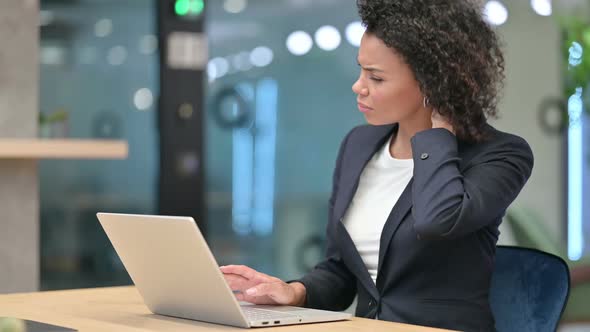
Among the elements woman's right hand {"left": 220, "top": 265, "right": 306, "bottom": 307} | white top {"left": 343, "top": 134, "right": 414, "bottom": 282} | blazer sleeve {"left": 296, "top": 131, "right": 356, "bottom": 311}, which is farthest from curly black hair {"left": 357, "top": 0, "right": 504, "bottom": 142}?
woman's right hand {"left": 220, "top": 265, "right": 306, "bottom": 307}

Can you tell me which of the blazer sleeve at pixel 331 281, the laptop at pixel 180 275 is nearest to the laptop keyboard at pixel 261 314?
the laptop at pixel 180 275

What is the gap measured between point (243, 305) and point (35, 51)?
225cm

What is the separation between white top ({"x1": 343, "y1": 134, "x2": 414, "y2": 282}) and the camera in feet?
7.16

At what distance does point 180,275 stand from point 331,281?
1.93ft

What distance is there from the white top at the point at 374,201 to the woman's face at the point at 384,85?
5.0 inches

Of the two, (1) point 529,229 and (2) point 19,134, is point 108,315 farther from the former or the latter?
(1) point 529,229

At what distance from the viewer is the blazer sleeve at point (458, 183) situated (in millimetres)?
1980

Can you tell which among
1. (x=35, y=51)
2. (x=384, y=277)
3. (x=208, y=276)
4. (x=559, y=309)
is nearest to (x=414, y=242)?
(x=384, y=277)

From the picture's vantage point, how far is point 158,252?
1748mm

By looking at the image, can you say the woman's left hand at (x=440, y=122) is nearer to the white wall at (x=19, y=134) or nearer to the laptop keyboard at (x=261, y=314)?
the laptop keyboard at (x=261, y=314)

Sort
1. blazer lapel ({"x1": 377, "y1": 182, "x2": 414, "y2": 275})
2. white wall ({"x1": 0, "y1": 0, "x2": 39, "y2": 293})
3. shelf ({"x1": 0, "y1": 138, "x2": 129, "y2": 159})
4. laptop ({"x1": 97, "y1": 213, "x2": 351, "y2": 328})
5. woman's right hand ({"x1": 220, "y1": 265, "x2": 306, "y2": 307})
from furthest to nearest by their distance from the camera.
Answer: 1. white wall ({"x1": 0, "y1": 0, "x2": 39, "y2": 293})
2. shelf ({"x1": 0, "y1": 138, "x2": 129, "y2": 159})
3. blazer lapel ({"x1": 377, "y1": 182, "x2": 414, "y2": 275})
4. woman's right hand ({"x1": 220, "y1": 265, "x2": 306, "y2": 307})
5. laptop ({"x1": 97, "y1": 213, "x2": 351, "y2": 328})

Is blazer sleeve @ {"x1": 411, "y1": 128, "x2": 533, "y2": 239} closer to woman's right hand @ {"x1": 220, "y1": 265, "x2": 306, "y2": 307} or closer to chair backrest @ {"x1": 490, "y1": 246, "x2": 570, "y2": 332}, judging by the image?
chair backrest @ {"x1": 490, "y1": 246, "x2": 570, "y2": 332}

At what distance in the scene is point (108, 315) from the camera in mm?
1870

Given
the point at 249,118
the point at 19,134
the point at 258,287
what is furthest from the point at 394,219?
the point at 249,118
